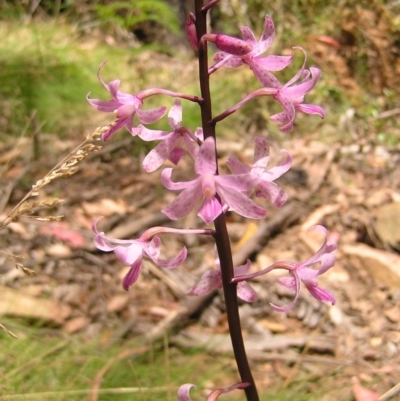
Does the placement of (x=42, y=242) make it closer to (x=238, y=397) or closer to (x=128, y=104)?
(x=238, y=397)

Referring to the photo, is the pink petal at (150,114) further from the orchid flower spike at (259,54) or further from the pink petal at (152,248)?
the pink petal at (152,248)

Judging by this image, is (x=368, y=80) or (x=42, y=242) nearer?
(x=42, y=242)

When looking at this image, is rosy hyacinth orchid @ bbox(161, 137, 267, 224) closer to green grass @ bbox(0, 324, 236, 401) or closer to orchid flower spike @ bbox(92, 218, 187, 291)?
orchid flower spike @ bbox(92, 218, 187, 291)

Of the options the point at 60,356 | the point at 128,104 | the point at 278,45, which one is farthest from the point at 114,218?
the point at 278,45

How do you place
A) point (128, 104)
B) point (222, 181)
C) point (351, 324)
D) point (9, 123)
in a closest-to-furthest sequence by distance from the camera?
1. point (222, 181)
2. point (128, 104)
3. point (351, 324)
4. point (9, 123)

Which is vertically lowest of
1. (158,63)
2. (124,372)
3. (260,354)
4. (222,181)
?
(158,63)

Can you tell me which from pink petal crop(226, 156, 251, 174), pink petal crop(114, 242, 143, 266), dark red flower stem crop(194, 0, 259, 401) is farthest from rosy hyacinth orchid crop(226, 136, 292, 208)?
pink petal crop(114, 242, 143, 266)

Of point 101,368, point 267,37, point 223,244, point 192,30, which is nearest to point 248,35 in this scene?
point 267,37
